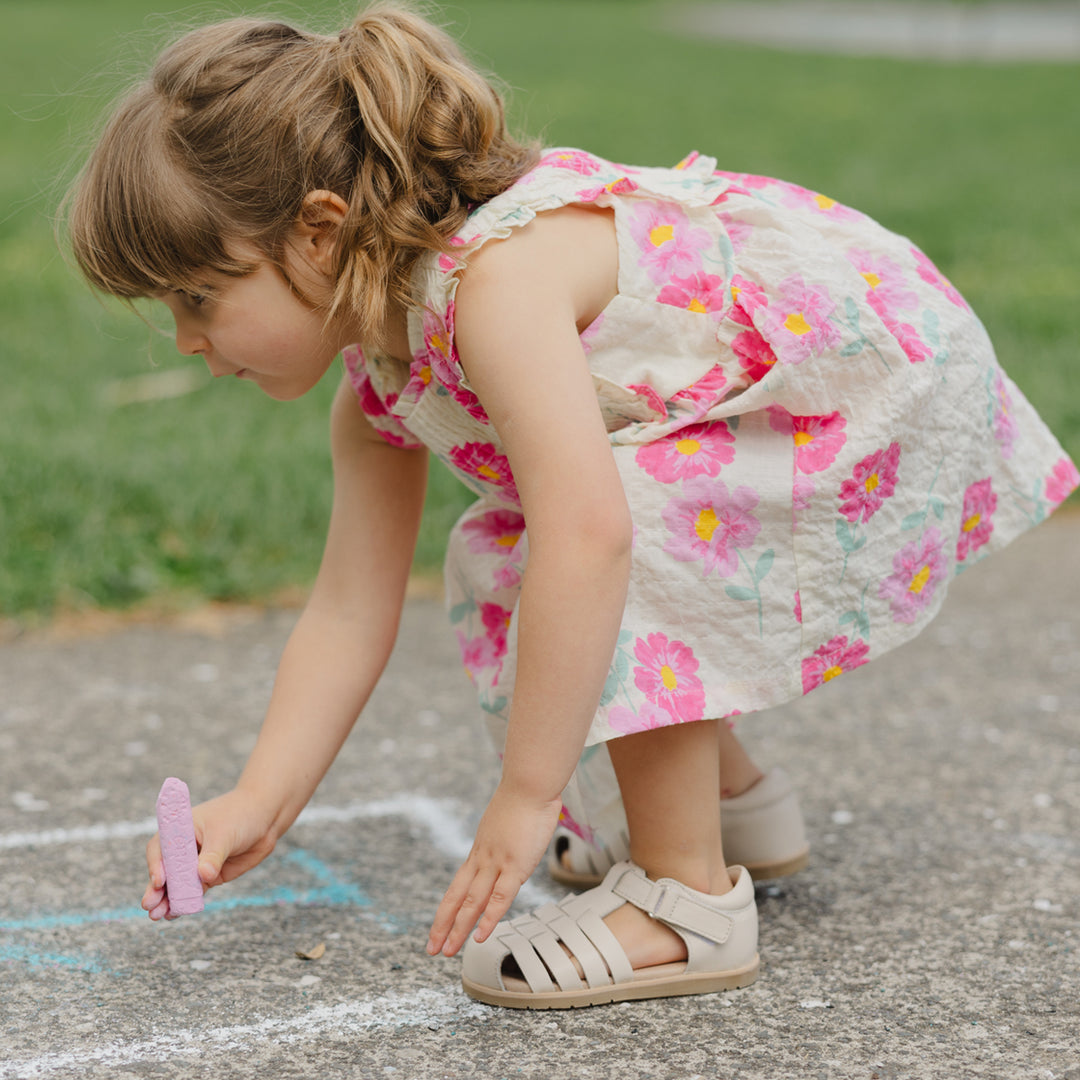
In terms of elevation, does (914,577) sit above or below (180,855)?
above

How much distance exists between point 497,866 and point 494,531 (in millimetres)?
473

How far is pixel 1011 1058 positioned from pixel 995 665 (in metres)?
1.23

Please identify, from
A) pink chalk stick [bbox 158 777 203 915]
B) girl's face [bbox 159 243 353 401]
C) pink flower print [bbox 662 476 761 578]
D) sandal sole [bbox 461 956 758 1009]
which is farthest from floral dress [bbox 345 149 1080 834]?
pink chalk stick [bbox 158 777 203 915]

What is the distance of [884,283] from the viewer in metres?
1.64

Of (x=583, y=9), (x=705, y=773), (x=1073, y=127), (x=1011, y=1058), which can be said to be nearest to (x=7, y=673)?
(x=705, y=773)

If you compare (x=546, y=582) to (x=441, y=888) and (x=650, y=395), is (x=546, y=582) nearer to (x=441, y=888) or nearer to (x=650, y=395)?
(x=650, y=395)

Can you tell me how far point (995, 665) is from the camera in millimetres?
2506

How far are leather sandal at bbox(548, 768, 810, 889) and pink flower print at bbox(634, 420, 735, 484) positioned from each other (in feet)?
1.55

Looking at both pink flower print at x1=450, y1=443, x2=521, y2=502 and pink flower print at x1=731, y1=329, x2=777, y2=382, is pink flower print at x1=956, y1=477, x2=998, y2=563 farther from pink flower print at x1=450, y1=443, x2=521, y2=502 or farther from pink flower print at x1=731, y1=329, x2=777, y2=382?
pink flower print at x1=450, y1=443, x2=521, y2=502

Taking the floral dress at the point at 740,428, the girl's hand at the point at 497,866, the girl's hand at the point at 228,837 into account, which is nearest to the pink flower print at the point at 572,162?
the floral dress at the point at 740,428

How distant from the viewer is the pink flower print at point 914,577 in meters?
1.60

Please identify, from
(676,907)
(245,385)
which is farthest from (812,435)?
(245,385)

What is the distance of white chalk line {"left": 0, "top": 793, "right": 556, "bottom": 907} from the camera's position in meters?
1.84

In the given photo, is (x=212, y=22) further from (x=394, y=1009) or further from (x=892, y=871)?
(x=892, y=871)
